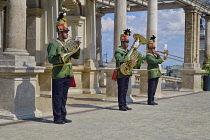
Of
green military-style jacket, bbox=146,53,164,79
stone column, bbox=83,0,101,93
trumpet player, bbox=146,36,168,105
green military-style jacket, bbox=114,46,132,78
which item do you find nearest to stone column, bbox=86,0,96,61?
stone column, bbox=83,0,101,93

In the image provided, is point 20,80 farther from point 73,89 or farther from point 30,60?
point 73,89

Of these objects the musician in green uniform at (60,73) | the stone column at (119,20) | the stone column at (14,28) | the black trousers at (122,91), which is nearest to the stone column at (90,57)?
the stone column at (119,20)

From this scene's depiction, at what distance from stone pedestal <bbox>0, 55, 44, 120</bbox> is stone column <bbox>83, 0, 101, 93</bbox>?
7.30 metres

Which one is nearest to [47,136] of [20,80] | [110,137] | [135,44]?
[110,137]

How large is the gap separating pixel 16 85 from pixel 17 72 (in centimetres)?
31

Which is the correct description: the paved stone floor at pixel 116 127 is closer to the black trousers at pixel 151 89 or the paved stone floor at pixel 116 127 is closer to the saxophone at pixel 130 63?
the saxophone at pixel 130 63

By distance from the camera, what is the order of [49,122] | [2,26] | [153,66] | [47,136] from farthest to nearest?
[2,26] → [153,66] → [49,122] → [47,136]

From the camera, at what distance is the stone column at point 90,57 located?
14.9m

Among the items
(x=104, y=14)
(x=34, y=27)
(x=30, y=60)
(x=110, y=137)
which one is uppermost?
(x=104, y=14)

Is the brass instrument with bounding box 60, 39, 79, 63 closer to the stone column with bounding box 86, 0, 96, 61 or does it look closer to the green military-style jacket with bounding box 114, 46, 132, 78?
the green military-style jacket with bounding box 114, 46, 132, 78

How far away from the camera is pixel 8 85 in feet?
24.3

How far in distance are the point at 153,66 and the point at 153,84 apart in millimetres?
551

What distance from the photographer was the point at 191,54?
18.2m

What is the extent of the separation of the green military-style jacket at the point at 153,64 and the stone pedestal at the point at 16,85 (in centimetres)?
415
